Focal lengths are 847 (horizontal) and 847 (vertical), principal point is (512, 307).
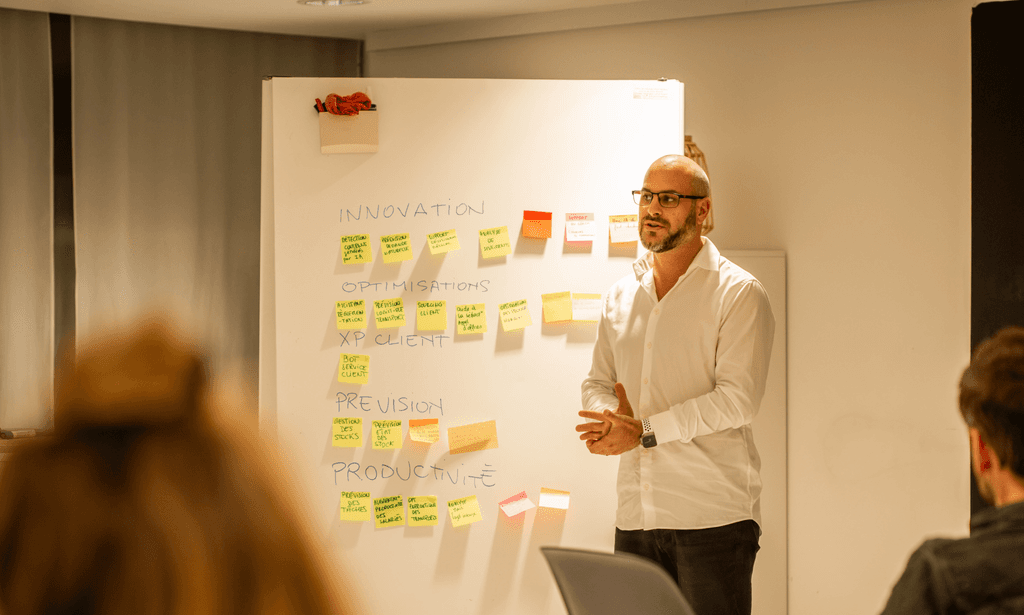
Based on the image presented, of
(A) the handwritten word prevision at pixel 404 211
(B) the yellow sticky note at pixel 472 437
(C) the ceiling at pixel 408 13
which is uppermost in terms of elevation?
(C) the ceiling at pixel 408 13

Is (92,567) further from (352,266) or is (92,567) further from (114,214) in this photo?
(114,214)

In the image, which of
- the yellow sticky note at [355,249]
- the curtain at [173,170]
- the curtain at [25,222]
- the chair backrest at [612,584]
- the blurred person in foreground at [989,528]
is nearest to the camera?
the blurred person in foreground at [989,528]

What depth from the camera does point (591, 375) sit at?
236cm

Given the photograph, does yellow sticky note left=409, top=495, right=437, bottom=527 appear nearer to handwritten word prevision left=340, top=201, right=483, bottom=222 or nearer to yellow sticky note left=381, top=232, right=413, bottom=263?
yellow sticky note left=381, top=232, right=413, bottom=263

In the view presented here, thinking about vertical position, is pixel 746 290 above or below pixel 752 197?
below

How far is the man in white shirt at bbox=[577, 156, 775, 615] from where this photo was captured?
2082mm

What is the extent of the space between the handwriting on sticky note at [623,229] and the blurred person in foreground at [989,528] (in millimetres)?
1436

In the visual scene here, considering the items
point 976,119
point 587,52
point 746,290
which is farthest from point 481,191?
point 976,119

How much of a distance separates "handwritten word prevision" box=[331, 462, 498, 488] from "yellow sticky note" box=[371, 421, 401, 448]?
0.21 ft

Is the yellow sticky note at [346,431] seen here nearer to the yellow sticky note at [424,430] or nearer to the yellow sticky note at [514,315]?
the yellow sticky note at [424,430]

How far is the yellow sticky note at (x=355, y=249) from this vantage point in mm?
2541

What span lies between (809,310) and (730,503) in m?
1.17

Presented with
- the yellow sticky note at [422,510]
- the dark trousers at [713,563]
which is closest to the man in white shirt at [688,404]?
the dark trousers at [713,563]

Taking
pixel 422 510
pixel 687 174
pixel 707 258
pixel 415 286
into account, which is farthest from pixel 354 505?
pixel 687 174
